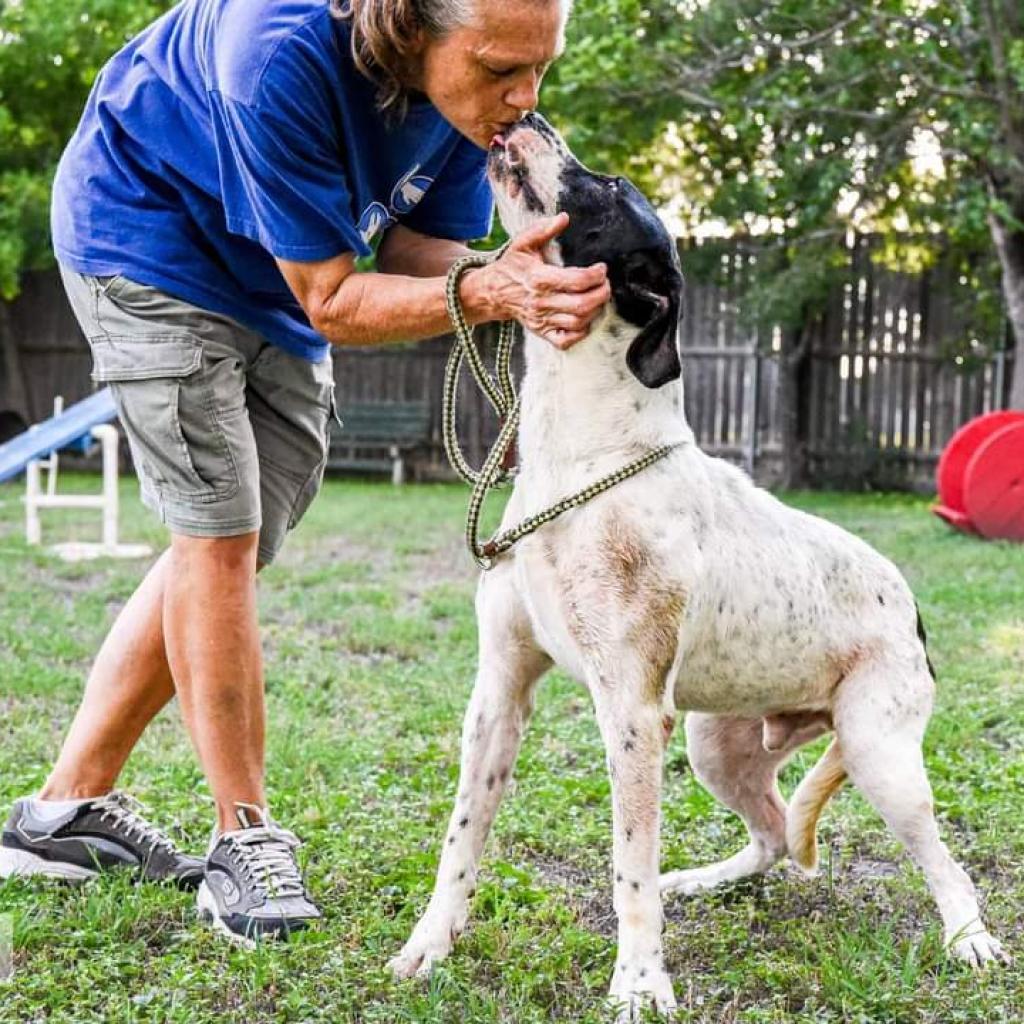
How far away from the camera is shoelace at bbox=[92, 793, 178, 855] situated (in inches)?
127

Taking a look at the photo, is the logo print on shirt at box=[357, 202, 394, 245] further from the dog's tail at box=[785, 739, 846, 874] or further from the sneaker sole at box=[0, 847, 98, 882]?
the sneaker sole at box=[0, 847, 98, 882]

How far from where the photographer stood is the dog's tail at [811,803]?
3.00 meters

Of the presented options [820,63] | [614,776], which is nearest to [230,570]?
[614,776]

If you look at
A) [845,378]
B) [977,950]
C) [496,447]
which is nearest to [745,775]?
[977,950]

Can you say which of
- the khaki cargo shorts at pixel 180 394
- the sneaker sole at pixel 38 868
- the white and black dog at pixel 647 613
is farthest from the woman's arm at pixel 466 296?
the sneaker sole at pixel 38 868

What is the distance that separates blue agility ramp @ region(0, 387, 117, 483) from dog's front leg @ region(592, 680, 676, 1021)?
20.7 feet

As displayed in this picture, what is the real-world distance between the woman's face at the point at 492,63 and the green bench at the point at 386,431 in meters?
13.5

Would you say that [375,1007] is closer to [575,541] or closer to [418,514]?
[575,541]

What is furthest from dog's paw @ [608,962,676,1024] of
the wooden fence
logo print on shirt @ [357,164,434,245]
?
the wooden fence

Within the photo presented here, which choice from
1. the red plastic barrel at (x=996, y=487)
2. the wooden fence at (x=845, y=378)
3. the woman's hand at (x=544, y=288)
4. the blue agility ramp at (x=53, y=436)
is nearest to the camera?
the woman's hand at (x=544, y=288)

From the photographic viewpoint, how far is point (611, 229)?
8.38ft

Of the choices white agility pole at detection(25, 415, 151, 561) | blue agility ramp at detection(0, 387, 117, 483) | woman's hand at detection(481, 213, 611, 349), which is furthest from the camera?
white agility pole at detection(25, 415, 151, 561)

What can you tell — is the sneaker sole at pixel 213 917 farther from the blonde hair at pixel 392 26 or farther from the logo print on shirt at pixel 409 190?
the blonde hair at pixel 392 26

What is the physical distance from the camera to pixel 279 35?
2539mm
